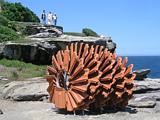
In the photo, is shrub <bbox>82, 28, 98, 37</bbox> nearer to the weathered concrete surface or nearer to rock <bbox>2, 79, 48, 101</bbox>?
the weathered concrete surface

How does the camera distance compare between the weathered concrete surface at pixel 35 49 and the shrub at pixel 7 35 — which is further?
the shrub at pixel 7 35

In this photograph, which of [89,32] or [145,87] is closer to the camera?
[145,87]

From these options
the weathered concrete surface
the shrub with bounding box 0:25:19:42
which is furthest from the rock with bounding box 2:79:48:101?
the shrub with bounding box 0:25:19:42

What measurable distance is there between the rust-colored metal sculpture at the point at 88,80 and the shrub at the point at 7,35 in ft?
55.6

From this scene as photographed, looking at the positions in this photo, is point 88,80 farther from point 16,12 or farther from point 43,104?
point 16,12

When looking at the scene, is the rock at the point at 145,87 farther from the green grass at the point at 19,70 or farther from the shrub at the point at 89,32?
the shrub at the point at 89,32

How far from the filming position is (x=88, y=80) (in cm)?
1395

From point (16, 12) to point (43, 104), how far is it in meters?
29.7

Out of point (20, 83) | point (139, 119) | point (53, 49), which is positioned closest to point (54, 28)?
point (53, 49)

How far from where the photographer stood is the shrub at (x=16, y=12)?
4441 centimetres

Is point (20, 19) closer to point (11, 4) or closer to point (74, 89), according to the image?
point (11, 4)

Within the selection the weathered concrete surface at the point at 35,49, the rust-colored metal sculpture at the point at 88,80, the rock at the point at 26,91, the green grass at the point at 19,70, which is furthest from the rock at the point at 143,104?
the weathered concrete surface at the point at 35,49

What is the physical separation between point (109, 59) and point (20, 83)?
5.51 m

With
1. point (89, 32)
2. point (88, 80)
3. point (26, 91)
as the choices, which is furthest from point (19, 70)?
point (89, 32)
